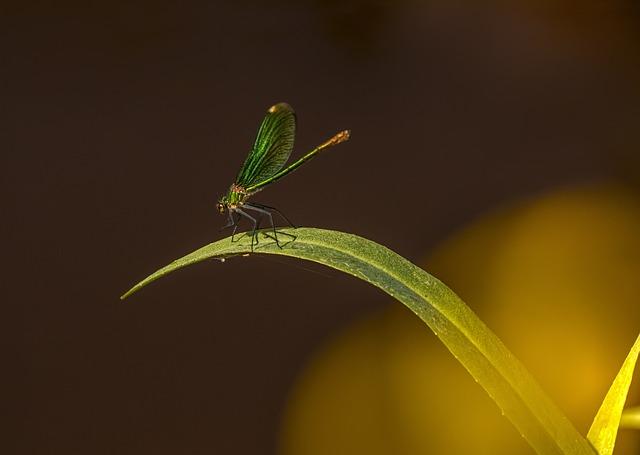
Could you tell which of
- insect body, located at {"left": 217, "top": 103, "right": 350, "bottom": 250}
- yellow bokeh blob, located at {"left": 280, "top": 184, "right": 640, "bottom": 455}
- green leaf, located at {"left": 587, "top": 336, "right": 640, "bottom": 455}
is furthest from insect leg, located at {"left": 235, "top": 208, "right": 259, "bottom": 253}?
yellow bokeh blob, located at {"left": 280, "top": 184, "right": 640, "bottom": 455}

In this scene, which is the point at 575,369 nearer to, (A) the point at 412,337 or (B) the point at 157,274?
(A) the point at 412,337

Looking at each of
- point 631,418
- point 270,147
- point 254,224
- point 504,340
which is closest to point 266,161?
point 270,147

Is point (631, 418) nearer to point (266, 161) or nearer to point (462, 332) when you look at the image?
point (462, 332)

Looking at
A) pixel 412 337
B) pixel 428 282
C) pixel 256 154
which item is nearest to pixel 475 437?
pixel 412 337

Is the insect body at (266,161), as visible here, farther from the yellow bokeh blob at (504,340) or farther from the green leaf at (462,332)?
the yellow bokeh blob at (504,340)

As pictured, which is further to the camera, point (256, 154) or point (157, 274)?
point (256, 154)
